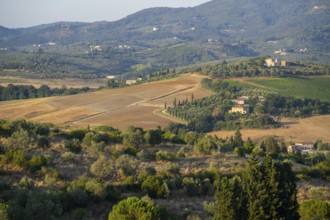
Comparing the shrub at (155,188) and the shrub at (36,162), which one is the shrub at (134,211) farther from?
the shrub at (36,162)

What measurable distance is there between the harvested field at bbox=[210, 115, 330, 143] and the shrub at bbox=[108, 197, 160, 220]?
4752 centimetres

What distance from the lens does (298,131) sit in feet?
230

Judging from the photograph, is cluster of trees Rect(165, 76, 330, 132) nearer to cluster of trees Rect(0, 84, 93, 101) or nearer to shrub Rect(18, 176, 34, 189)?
cluster of trees Rect(0, 84, 93, 101)

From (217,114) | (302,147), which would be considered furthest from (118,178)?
(217,114)

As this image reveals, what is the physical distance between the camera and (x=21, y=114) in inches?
2955

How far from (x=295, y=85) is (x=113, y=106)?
38281mm

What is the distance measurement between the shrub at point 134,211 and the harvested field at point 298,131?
4752 cm

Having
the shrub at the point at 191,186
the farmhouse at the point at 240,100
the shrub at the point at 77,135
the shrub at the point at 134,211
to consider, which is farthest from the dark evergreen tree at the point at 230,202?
the farmhouse at the point at 240,100

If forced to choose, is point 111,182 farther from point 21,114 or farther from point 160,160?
point 21,114

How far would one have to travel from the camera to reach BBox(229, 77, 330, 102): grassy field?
90575 millimetres

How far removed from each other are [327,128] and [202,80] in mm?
36405

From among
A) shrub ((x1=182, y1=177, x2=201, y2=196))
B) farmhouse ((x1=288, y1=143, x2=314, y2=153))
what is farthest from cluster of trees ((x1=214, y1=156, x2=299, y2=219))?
farmhouse ((x1=288, y1=143, x2=314, y2=153))

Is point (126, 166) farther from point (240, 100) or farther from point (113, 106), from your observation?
point (240, 100)

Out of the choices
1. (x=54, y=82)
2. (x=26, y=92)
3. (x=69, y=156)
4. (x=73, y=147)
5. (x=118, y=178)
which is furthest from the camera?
(x=54, y=82)
